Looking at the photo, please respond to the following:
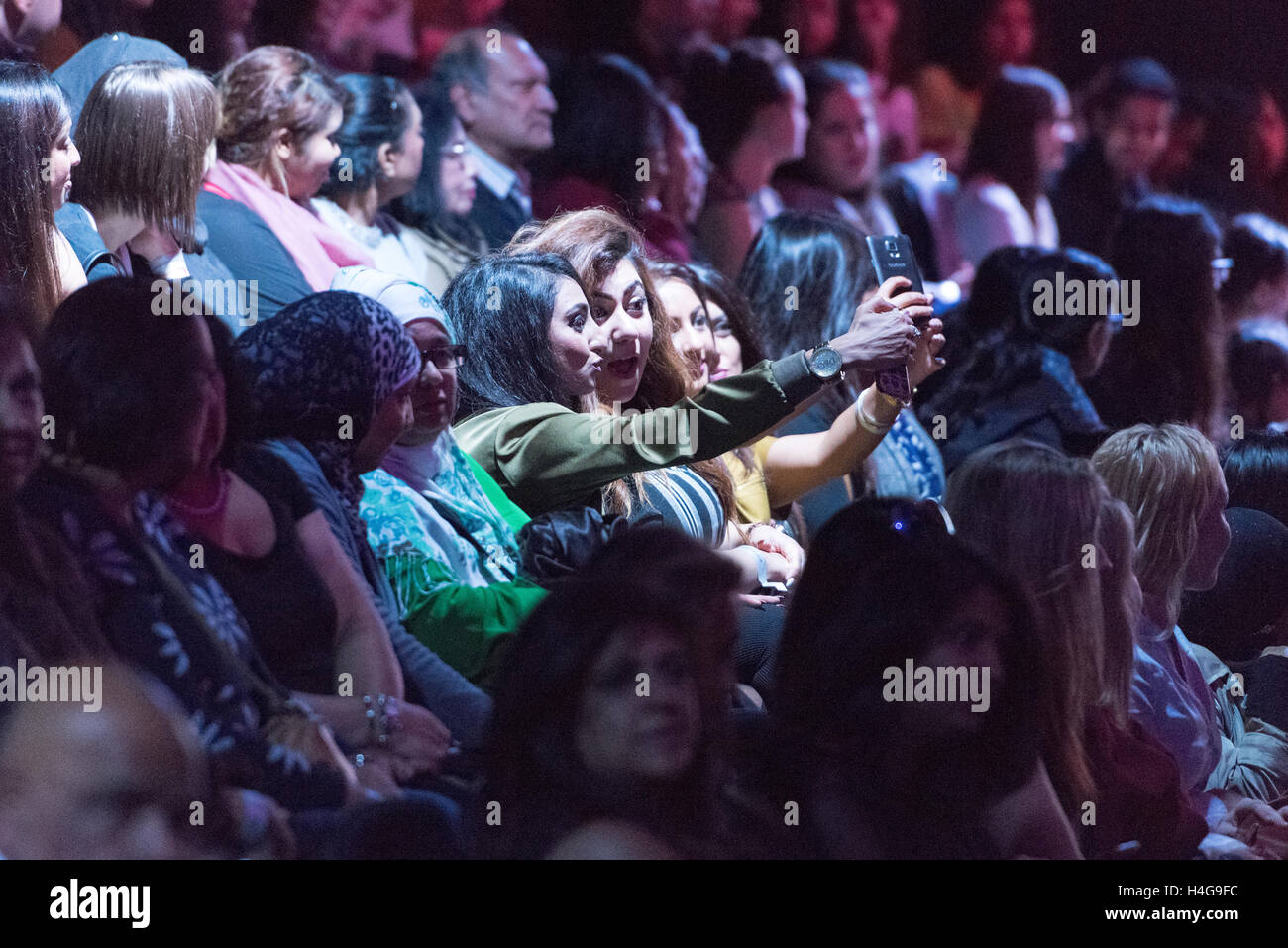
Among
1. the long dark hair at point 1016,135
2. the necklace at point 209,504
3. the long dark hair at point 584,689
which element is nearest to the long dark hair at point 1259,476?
the long dark hair at point 584,689

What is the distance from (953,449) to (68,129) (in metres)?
1.85

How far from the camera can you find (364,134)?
353 cm

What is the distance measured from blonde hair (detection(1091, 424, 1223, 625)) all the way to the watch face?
0.69 m

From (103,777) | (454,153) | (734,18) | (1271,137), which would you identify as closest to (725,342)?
(454,153)

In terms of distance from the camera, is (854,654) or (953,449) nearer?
(854,654)

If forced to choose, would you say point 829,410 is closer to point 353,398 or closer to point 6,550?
point 353,398

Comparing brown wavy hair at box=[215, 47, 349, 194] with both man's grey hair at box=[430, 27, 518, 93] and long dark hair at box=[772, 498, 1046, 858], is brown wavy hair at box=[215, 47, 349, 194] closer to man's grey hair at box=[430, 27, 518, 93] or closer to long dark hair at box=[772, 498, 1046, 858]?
man's grey hair at box=[430, 27, 518, 93]

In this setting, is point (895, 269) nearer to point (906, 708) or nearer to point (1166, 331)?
point (906, 708)

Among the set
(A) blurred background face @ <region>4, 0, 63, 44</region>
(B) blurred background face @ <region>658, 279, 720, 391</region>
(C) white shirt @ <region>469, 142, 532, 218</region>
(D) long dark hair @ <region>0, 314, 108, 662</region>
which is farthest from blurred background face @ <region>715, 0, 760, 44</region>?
(D) long dark hair @ <region>0, 314, 108, 662</region>

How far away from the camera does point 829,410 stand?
3445 mm

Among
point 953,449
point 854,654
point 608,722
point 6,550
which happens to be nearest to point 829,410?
point 953,449

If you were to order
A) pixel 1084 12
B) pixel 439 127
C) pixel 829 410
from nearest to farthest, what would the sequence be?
pixel 829 410 < pixel 439 127 < pixel 1084 12

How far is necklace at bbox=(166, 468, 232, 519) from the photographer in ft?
7.89

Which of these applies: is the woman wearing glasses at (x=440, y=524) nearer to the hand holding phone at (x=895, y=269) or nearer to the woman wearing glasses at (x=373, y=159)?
the hand holding phone at (x=895, y=269)
